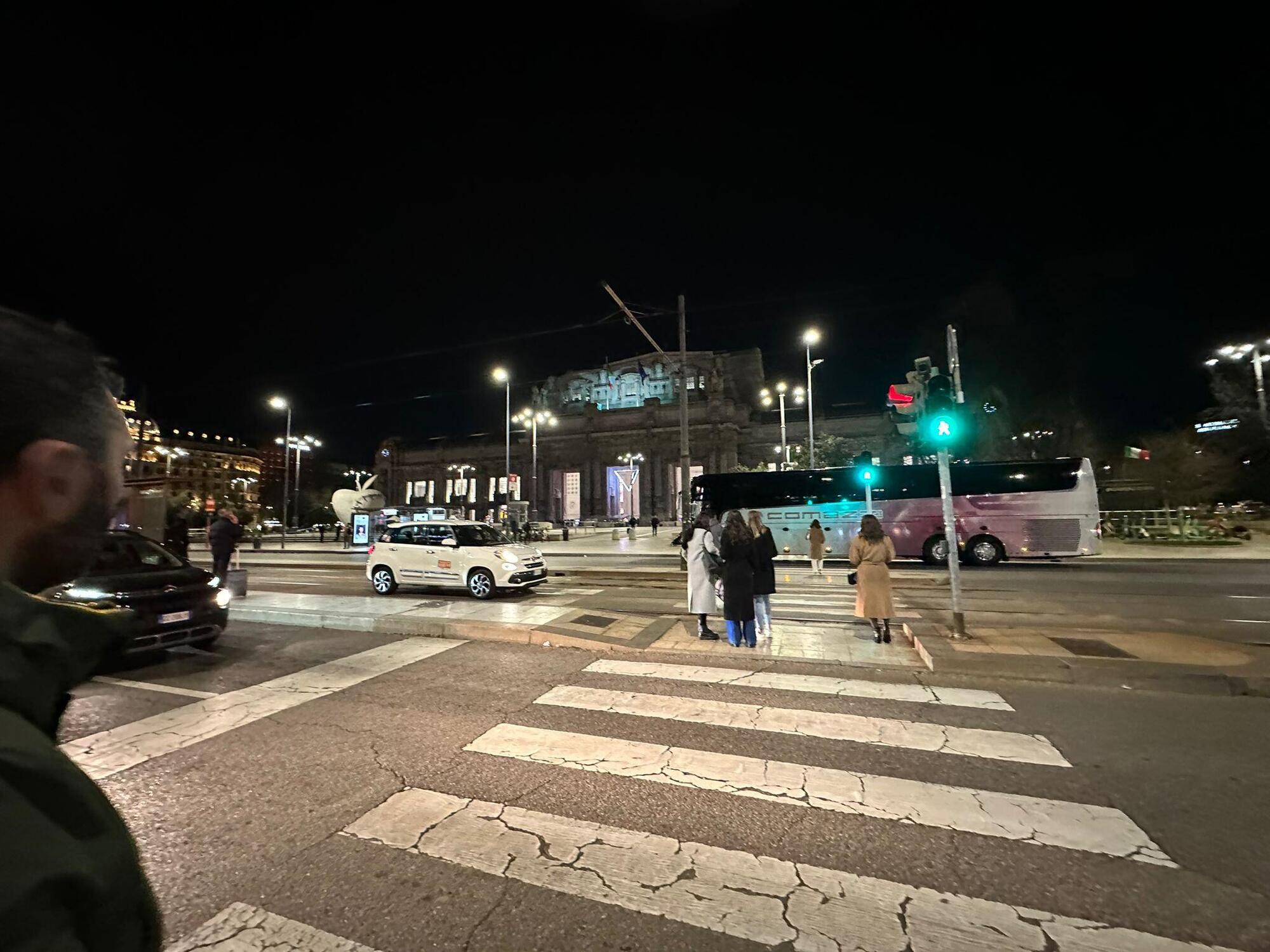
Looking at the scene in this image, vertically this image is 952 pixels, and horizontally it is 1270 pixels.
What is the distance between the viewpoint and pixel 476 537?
13.0 meters

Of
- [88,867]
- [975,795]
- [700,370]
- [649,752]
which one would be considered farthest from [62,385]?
[700,370]

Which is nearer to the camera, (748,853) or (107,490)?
(107,490)

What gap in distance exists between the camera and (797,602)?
11.9m

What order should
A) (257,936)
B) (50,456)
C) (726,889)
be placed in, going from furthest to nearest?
1. (726,889)
2. (257,936)
3. (50,456)

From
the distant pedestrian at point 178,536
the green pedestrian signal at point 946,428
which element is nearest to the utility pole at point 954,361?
the green pedestrian signal at point 946,428

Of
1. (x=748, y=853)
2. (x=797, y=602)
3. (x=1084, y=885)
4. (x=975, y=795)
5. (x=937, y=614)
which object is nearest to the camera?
(x=1084, y=885)

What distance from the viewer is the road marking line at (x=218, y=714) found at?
15.1 ft

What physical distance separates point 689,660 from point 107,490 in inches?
264

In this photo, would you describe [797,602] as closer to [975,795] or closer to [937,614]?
[937,614]

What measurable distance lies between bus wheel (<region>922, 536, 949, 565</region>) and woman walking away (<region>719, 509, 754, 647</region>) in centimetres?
1453

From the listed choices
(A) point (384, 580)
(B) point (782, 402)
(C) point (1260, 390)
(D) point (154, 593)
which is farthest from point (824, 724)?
(C) point (1260, 390)

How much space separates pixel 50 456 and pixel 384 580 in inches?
516

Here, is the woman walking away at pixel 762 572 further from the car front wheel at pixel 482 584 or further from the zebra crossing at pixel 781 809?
the car front wheel at pixel 482 584

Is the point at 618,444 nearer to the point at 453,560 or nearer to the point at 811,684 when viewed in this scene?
the point at 453,560
